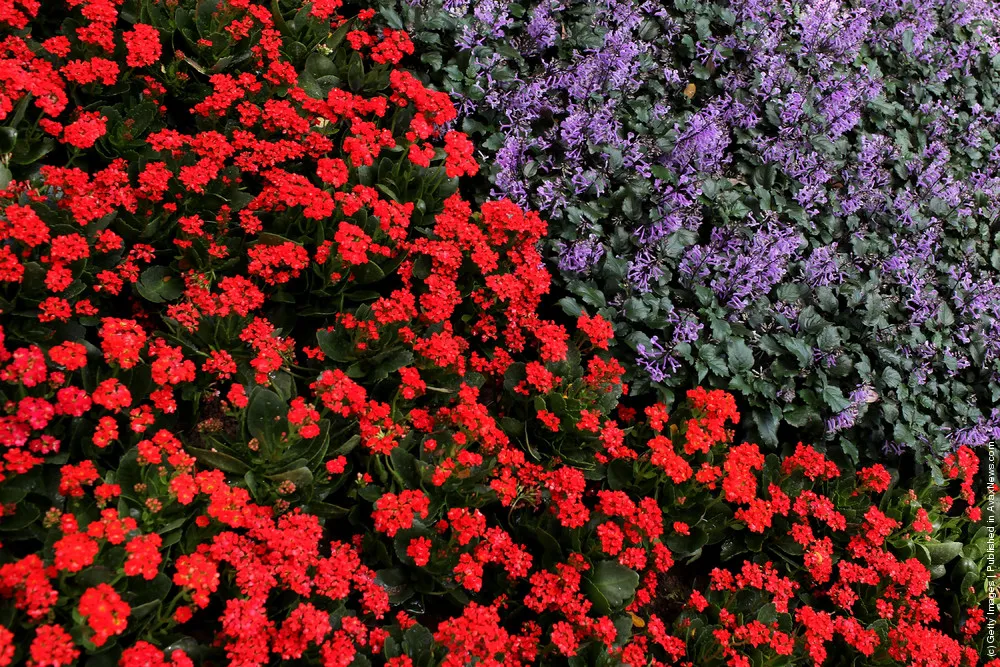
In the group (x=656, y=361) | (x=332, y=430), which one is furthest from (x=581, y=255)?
(x=332, y=430)

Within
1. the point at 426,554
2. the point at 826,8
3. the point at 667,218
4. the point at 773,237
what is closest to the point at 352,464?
the point at 426,554

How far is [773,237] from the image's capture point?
174 inches

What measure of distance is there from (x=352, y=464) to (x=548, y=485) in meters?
0.92

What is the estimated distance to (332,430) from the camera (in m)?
3.38

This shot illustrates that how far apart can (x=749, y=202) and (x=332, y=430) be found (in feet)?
9.83

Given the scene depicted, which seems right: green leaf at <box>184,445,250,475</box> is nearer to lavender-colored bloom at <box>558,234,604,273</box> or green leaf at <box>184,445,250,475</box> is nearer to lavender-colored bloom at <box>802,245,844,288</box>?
lavender-colored bloom at <box>558,234,604,273</box>

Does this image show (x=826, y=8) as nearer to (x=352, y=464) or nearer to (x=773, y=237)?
(x=773, y=237)

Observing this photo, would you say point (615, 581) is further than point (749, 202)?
No

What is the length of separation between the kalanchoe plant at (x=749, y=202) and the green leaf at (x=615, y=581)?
1.08 m

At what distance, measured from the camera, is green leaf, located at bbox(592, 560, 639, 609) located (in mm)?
3328

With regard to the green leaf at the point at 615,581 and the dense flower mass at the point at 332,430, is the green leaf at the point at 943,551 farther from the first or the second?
the green leaf at the point at 615,581

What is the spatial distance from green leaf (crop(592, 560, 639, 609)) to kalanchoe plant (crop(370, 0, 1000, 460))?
1.08 meters

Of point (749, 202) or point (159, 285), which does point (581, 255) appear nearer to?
point (749, 202)

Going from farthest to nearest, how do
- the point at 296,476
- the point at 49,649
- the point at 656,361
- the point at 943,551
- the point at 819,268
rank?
the point at 819,268, the point at 943,551, the point at 656,361, the point at 296,476, the point at 49,649
